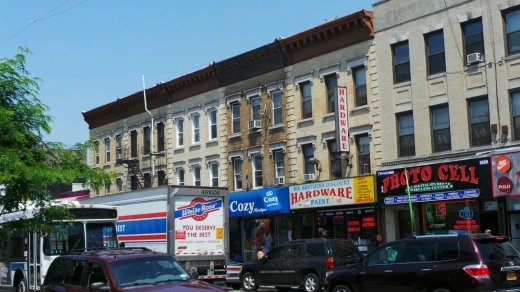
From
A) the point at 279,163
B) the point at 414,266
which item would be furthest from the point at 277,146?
the point at 414,266

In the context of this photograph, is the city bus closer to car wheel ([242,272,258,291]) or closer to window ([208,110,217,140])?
car wheel ([242,272,258,291])

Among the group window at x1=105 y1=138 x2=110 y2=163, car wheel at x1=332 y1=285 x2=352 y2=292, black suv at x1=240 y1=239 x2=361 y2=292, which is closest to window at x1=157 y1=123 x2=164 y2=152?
window at x1=105 y1=138 x2=110 y2=163

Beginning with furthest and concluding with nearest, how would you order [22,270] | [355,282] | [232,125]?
[232,125] < [22,270] < [355,282]

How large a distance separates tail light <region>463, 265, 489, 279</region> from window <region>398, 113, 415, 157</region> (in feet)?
45.3

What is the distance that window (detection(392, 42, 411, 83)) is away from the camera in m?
27.5

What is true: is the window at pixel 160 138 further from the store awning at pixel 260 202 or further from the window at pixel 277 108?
the window at pixel 277 108

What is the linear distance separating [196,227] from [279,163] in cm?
1202

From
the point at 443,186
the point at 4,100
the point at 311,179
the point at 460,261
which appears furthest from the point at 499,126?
the point at 4,100

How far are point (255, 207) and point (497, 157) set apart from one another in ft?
43.0

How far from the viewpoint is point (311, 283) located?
21.2 meters

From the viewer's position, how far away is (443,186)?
2516 centimetres

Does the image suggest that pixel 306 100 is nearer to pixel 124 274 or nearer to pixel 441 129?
pixel 441 129

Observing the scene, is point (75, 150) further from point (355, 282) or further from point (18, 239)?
point (355, 282)

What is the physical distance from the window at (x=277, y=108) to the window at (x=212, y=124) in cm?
496
